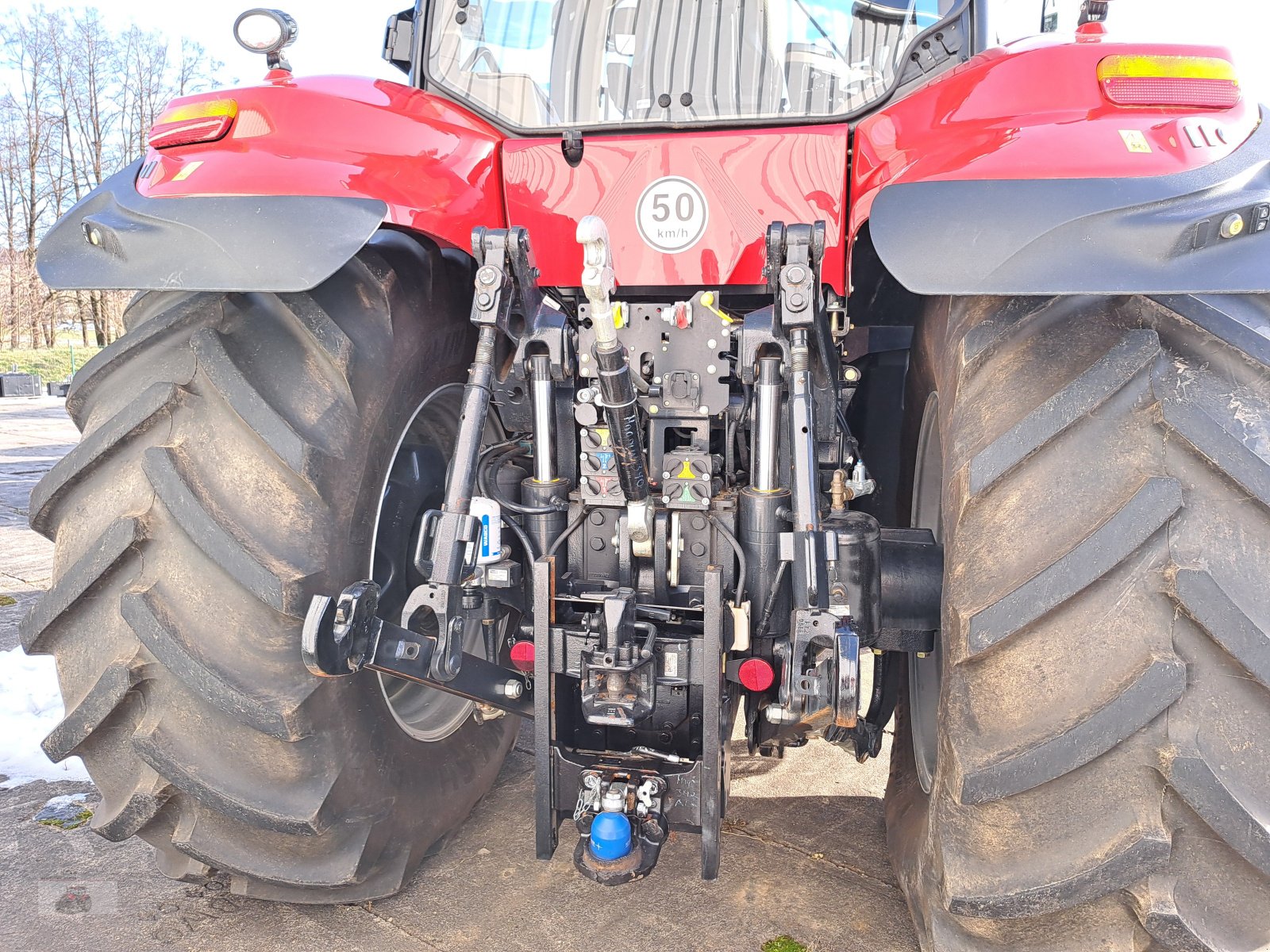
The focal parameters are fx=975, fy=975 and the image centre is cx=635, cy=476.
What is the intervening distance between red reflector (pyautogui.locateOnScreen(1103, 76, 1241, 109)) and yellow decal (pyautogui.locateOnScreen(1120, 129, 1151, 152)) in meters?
0.08

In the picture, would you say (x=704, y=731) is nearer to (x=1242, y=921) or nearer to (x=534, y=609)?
(x=534, y=609)

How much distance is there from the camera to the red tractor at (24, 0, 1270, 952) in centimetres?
145

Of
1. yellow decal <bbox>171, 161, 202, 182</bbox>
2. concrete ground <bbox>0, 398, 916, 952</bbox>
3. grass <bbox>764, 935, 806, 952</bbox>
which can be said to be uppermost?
yellow decal <bbox>171, 161, 202, 182</bbox>

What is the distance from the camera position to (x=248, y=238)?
1.75 m

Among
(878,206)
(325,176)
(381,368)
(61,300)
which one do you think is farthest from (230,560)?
(61,300)

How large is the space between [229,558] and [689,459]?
888mm

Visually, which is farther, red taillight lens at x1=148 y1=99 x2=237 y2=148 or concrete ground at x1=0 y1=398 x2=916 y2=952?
concrete ground at x1=0 y1=398 x2=916 y2=952

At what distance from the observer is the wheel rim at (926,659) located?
7.07 feet

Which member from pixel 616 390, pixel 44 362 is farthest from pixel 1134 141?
pixel 44 362

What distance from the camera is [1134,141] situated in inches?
61.8

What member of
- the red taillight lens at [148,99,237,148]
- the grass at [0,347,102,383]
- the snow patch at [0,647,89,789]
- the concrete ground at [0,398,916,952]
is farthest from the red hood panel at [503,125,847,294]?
the grass at [0,347,102,383]

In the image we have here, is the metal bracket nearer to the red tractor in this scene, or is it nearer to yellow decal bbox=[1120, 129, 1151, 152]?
the red tractor

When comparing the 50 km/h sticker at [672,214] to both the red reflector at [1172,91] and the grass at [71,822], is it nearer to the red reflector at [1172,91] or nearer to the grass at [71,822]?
the red reflector at [1172,91]

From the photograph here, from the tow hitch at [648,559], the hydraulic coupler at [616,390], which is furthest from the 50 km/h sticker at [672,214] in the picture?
the hydraulic coupler at [616,390]
